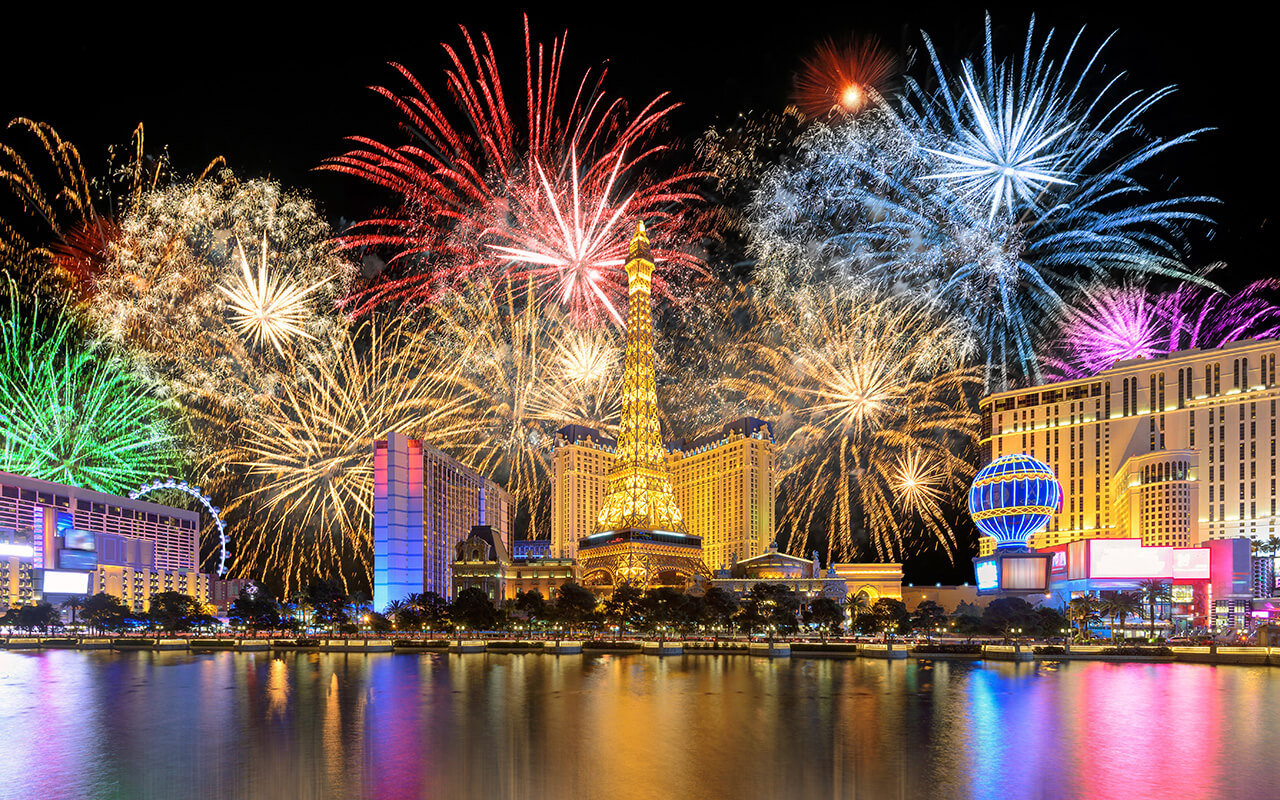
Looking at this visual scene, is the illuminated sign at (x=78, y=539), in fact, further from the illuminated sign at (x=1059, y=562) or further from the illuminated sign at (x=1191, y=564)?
the illuminated sign at (x=1191, y=564)

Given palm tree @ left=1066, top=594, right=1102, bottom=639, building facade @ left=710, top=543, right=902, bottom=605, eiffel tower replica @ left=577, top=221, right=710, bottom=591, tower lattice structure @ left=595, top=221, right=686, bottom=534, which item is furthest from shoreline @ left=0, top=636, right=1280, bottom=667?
building facade @ left=710, top=543, right=902, bottom=605

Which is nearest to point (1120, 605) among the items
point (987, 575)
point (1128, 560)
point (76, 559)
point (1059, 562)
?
point (1128, 560)

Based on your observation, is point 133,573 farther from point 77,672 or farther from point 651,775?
point 651,775

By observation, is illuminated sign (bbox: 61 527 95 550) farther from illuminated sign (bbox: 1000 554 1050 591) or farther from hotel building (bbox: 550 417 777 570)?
illuminated sign (bbox: 1000 554 1050 591)

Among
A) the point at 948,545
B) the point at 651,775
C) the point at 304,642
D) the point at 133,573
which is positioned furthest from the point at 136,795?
the point at 948,545

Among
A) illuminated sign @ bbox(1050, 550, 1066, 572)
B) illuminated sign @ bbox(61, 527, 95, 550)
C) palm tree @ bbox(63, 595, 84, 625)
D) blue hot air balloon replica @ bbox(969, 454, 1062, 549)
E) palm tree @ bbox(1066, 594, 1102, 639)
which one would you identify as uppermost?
blue hot air balloon replica @ bbox(969, 454, 1062, 549)

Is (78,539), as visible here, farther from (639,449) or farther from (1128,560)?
(1128,560)

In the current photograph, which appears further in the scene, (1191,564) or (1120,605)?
(1191,564)
